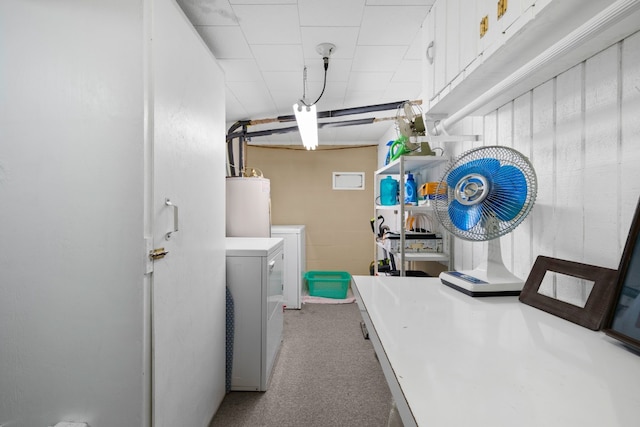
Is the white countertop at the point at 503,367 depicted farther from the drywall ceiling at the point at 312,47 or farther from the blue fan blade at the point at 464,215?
the drywall ceiling at the point at 312,47

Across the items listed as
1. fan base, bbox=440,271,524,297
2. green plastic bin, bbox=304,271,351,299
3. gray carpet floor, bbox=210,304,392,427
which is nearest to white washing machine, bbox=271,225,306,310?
green plastic bin, bbox=304,271,351,299

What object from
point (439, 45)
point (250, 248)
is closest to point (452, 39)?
point (439, 45)

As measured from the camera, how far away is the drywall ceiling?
1.70 meters

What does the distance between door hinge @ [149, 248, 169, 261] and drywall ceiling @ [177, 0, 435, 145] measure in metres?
1.35

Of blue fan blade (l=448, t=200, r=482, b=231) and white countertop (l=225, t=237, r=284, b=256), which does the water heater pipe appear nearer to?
blue fan blade (l=448, t=200, r=482, b=231)

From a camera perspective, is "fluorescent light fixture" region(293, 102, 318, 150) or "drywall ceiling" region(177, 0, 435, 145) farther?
"fluorescent light fixture" region(293, 102, 318, 150)

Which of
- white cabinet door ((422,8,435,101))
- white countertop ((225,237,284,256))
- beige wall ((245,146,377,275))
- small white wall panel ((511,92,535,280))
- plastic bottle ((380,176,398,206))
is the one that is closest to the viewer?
small white wall panel ((511,92,535,280))

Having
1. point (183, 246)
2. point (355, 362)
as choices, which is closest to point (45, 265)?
point (183, 246)

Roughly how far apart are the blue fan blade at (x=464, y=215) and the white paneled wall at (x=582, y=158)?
0.29 metres

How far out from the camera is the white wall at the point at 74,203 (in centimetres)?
108


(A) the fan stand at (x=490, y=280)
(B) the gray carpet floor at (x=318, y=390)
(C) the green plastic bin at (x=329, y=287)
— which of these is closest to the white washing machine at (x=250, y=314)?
(B) the gray carpet floor at (x=318, y=390)

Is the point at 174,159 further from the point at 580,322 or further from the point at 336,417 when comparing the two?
the point at 336,417

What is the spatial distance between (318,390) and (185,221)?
149cm

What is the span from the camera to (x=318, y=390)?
2.09 meters
